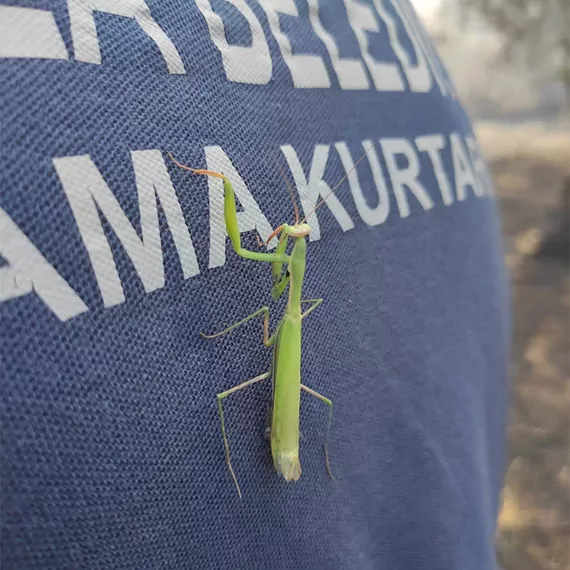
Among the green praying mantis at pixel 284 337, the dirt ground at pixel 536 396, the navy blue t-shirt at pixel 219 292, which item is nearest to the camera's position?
the navy blue t-shirt at pixel 219 292

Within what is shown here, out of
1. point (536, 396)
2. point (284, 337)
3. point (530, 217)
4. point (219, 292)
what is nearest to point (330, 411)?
point (284, 337)

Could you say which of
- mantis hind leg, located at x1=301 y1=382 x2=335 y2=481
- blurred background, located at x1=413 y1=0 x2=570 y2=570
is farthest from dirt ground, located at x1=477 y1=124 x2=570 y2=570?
mantis hind leg, located at x1=301 y1=382 x2=335 y2=481

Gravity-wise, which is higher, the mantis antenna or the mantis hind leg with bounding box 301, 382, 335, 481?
the mantis antenna

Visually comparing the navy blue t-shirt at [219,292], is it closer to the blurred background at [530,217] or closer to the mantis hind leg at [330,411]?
the mantis hind leg at [330,411]

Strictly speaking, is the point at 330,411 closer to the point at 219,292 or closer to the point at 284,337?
the point at 284,337

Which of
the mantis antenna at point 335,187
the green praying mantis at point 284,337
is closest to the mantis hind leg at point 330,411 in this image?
the green praying mantis at point 284,337

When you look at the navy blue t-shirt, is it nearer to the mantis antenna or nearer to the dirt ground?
the mantis antenna
